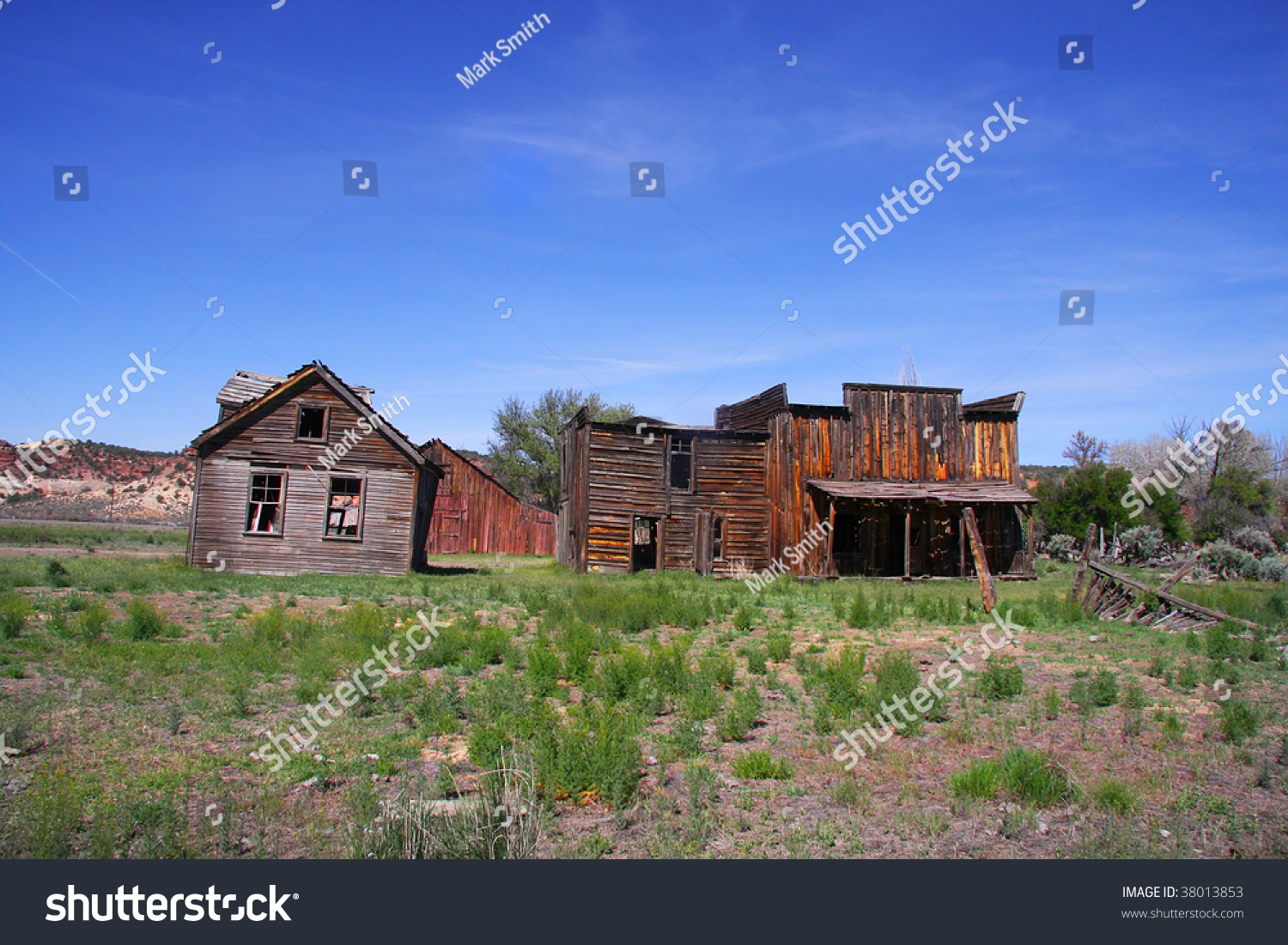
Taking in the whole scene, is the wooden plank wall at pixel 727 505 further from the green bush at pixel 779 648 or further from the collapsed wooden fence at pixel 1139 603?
the green bush at pixel 779 648

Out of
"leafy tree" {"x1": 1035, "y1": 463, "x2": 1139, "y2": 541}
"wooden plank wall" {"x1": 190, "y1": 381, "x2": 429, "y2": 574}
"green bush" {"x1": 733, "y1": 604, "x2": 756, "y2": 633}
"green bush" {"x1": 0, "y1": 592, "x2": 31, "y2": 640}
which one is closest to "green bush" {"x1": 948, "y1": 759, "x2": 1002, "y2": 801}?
"green bush" {"x1": 733, "y1": 604, "x2": 756, "y2": 633}

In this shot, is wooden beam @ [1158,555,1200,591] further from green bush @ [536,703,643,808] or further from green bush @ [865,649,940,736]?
green bush @ [536,703,643,808]

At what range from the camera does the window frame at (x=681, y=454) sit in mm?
28922

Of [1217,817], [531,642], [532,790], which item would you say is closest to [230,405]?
[531,642]

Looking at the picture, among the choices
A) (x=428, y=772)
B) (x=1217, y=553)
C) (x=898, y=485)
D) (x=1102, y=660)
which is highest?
(x=898, y=485)

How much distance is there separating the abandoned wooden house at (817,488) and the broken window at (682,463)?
6cm

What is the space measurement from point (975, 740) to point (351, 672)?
7.26 meters

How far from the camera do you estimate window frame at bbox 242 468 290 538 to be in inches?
957

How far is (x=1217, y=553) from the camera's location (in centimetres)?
2906

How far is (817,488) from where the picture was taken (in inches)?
Result: 1123

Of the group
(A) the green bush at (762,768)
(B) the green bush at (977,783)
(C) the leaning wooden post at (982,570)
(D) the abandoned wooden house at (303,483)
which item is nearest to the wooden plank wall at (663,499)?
(D) the abandoned wooden house at (303,483)

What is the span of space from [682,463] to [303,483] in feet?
41.8

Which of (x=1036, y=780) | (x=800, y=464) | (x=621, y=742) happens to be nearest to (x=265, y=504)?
(x=800, y=464)
